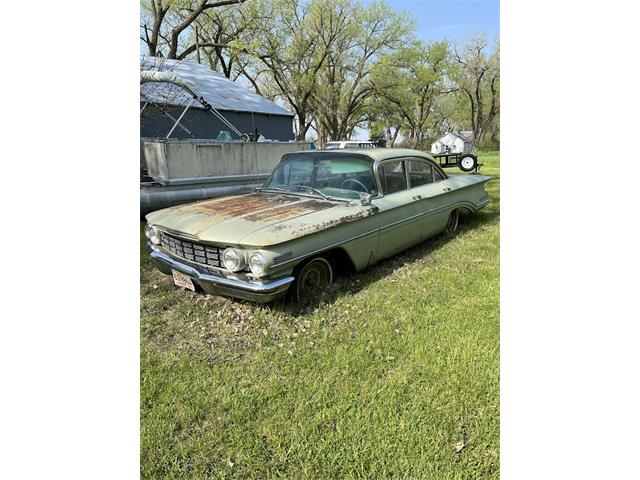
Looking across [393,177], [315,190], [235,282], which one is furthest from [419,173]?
[235,282]

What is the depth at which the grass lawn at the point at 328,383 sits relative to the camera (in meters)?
1.93

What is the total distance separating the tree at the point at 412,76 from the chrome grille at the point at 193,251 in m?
22.6

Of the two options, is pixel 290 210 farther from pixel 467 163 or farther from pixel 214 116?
pixel 467 163

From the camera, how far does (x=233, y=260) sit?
303 cm

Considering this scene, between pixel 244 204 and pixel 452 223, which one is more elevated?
pixel 244 204

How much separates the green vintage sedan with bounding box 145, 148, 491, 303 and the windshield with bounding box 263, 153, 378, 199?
0.03 feet

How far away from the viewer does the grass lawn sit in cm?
193

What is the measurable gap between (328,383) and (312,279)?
1.25m

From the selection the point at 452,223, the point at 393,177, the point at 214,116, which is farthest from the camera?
the point at 214,116

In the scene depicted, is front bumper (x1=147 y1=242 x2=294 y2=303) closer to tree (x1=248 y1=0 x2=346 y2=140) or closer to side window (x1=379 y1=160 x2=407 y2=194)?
side window (x1=379 y1=160 x2=407 y2=194)

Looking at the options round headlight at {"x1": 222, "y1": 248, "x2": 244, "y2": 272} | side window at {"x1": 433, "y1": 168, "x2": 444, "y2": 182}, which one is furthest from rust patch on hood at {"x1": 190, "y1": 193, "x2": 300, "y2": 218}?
A: side window at {"x1": 433, "y1": 168, "x2": 444, "y2": 182}

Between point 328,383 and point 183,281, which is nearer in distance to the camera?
point 328,383

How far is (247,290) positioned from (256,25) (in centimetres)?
1624

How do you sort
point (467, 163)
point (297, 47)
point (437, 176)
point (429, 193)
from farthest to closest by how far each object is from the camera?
point (297, 47) → point (467, 163) → point (437, 176) → point (429, 193)
